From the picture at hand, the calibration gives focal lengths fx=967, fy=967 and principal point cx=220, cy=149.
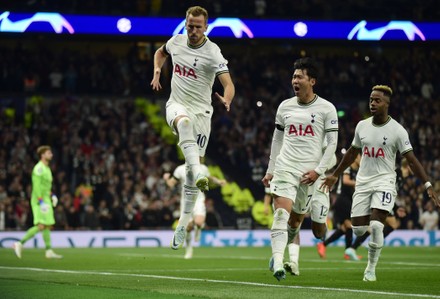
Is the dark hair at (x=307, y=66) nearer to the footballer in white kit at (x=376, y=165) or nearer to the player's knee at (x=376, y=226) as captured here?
the footballer in white kit at (x=376, y=165)

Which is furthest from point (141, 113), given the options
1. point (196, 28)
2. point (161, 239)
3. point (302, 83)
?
point (302, 83)

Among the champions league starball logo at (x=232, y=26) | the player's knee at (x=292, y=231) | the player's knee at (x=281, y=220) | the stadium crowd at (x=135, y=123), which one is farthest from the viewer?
the champions league starball logo at (x=232, y=26)

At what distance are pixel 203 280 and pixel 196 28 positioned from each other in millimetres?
3551

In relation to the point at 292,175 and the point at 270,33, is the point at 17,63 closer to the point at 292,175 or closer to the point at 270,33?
the point at 270,33

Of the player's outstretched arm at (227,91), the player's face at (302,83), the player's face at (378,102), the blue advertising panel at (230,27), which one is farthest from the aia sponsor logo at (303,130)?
the blue advertising panel at (230,27)

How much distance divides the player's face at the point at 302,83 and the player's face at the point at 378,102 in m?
1.25

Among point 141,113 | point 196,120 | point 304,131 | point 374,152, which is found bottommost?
point 374,152

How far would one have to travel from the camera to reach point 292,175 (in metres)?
13.0

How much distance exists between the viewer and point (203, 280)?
13719mm

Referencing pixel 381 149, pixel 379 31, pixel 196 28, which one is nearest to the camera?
pixel 196 28

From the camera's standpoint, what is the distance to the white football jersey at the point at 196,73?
13.4m

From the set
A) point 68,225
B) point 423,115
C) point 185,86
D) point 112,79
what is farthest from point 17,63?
point 185,86

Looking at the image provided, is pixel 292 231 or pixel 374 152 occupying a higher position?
pixel 374 152

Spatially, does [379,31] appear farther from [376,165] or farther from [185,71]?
[185,71]
